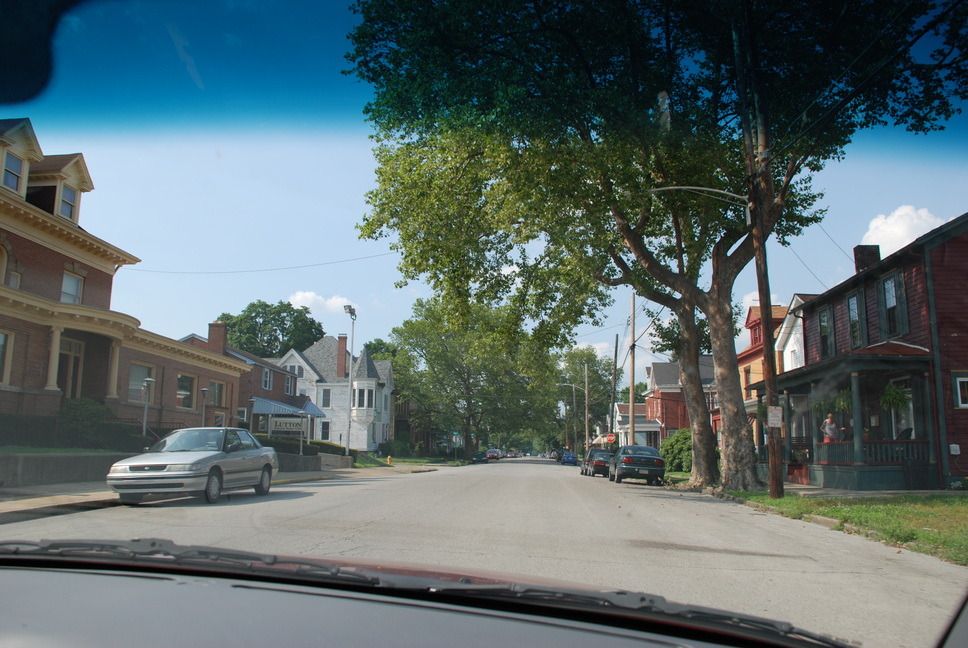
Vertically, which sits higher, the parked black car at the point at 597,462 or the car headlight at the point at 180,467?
the car headlight at the point at 180,467

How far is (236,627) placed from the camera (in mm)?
2439

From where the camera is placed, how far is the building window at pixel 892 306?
22469mm

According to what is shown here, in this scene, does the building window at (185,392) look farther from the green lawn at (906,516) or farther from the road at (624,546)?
the green lawn at (906,516)

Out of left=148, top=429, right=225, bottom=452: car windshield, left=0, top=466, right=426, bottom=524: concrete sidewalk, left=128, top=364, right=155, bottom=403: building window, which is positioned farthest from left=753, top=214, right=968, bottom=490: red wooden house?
left=128, top=364, right=155, bottom=403: building window

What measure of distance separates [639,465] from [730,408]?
630cm

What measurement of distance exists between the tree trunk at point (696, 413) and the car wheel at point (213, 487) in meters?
14.7

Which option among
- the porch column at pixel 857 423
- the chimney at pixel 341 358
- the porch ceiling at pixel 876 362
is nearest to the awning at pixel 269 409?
the chimney at pixel 341 358

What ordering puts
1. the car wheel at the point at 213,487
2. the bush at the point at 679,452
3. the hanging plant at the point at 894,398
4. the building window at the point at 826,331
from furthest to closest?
1. the bush at the point at 679,452
2. the building window at the point at 826,331
3. the hanging plant at the point at 894,398
4. the car wheel at the point at 213,487

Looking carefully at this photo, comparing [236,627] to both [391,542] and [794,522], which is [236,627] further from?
[794,522]

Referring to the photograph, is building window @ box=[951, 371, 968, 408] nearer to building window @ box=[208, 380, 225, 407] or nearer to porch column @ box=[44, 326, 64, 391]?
porch column @ box=[44, 326, 64, 391]

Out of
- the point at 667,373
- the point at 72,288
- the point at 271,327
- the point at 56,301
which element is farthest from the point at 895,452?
the point at 271,327

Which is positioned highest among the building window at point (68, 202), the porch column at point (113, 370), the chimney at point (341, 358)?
the building window at point (68, 202)

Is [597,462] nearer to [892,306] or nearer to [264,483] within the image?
[892,306]

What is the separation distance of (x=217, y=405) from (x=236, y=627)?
35124mm
